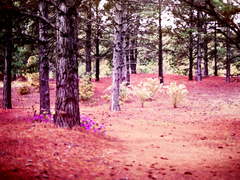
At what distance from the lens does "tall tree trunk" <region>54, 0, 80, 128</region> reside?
17.1ft

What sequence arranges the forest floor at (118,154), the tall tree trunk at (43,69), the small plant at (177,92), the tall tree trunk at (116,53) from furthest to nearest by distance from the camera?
the small plant at (177,92) < the tall tree trunk at (116,53) < the tall tree trunk at (43,69) < the forest floor at (118,154)

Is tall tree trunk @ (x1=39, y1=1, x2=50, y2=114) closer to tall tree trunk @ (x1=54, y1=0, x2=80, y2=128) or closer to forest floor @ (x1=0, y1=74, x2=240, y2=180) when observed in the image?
forest floor @ (x1=0, y1=74, x2=240, y2=180)

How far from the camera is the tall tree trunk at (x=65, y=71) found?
17.1 ft

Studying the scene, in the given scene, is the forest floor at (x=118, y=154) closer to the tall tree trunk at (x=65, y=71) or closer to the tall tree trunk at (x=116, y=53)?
the tall tree trunk at (x=65, y=71)

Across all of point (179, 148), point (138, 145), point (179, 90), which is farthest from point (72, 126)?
point (179, 90)

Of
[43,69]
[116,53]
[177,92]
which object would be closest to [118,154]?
[43,69]

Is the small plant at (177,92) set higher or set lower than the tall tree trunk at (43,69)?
lower

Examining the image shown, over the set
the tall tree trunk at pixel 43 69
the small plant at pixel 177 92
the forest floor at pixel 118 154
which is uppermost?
the tall tree trunk at pixel 43 69

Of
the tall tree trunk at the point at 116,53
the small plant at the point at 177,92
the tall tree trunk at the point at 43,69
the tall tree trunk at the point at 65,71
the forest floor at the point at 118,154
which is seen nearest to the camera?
the forest floor at the point at 118,154

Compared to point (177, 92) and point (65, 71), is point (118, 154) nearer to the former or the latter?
point (65, 71)

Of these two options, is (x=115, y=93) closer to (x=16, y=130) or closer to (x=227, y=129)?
(x=227, y=129)

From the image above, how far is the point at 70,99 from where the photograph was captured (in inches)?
206

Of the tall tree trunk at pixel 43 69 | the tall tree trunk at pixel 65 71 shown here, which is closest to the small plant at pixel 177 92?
the tall tree trunk at pixel 43 69

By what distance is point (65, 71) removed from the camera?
5.19 metres
